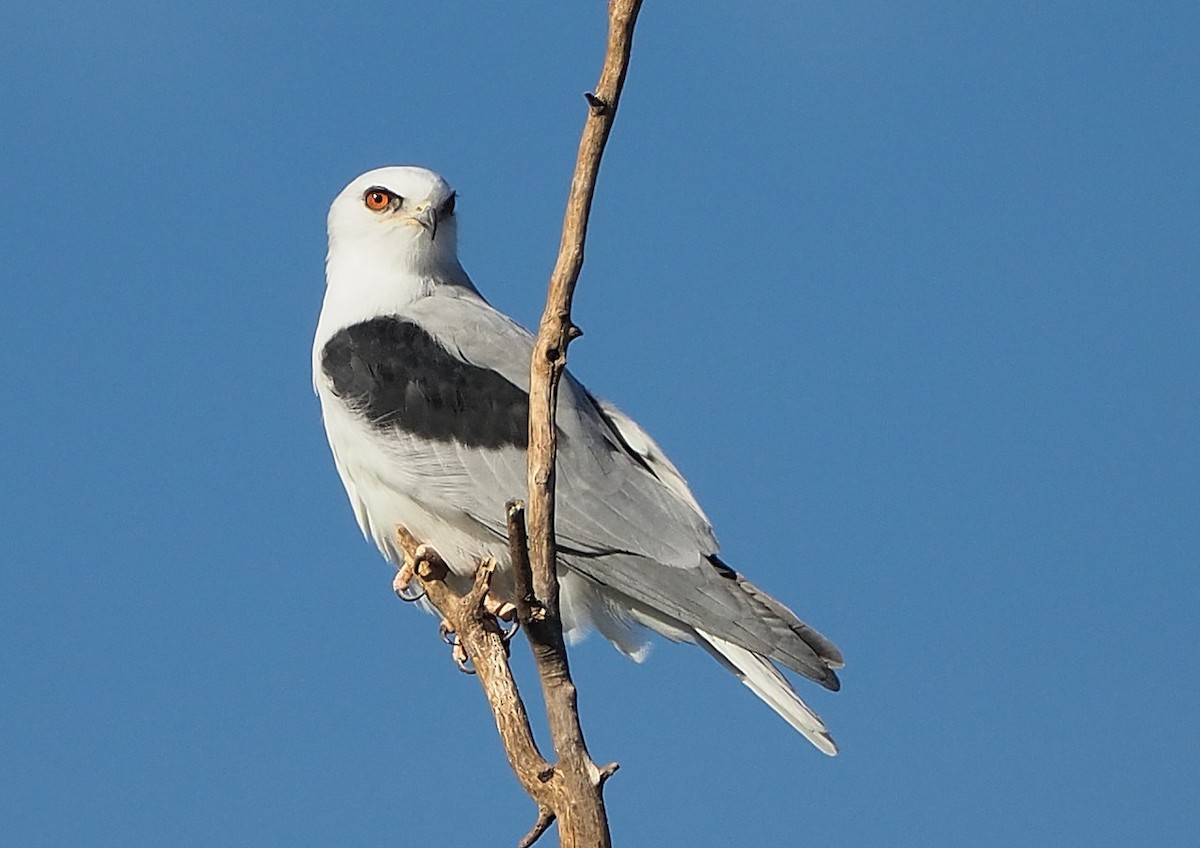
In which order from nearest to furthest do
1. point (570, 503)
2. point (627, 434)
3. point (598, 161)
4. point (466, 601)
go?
point (598, 161) → point (466, 601) → point (570, 503) → point (627, 434)

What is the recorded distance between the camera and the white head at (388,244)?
7406mm

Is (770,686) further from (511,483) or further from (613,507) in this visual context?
(511,483)

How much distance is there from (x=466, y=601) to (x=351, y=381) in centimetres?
166

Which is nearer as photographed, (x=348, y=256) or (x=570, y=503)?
(x=570, y=503)

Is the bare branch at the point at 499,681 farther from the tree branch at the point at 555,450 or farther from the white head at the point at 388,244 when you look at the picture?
the white head at the point at 388,244

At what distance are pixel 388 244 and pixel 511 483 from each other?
1.49 meters

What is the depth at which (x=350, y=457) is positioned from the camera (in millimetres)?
6824

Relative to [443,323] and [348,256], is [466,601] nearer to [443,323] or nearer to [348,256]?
[443,323]

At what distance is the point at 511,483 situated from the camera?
6.64 metres

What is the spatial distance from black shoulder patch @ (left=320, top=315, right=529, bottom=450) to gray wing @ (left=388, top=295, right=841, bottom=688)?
22mm

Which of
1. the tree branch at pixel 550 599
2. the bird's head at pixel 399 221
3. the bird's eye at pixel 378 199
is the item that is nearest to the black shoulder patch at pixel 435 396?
the bird's head at pixel 399 221

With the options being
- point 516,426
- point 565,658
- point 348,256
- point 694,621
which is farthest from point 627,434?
point 565,658

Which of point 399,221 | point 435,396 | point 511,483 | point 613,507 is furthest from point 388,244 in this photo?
point 613,507

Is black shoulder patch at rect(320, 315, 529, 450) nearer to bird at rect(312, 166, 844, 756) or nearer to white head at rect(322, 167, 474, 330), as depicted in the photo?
bird at rect(312, 166, 844, 756)
